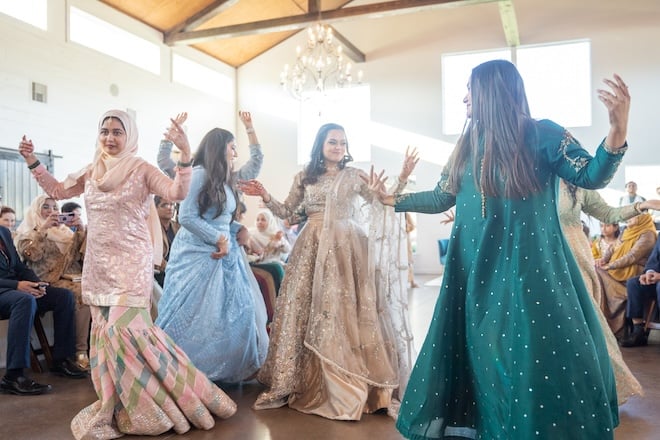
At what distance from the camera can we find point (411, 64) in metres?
11.9

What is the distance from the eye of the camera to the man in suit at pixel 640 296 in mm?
4738

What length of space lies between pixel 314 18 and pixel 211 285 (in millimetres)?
7408

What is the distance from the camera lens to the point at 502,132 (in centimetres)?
176

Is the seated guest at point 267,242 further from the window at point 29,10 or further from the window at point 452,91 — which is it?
the window at point 452,91

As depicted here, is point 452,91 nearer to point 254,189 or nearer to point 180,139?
point 254,189

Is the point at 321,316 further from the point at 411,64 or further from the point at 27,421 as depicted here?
the point at 411,64

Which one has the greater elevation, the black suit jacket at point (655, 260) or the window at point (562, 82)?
the window at point (562, 82)

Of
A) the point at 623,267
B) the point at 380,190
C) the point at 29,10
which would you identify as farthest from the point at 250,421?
the point at 29,10

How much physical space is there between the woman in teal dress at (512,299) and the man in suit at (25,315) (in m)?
2.57

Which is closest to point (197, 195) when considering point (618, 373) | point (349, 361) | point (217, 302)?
point (217, 302)

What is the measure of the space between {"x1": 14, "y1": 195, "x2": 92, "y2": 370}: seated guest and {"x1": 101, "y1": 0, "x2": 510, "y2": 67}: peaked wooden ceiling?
5.93 meters

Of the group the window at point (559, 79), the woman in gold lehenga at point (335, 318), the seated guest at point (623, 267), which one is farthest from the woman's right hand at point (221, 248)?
the window at point (559, 79)

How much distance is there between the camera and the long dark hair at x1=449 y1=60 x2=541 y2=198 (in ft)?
5.66

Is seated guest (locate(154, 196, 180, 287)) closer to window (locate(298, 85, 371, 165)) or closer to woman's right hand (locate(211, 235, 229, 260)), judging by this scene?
woman's right hand (locate(211, 235, 229, 260))
